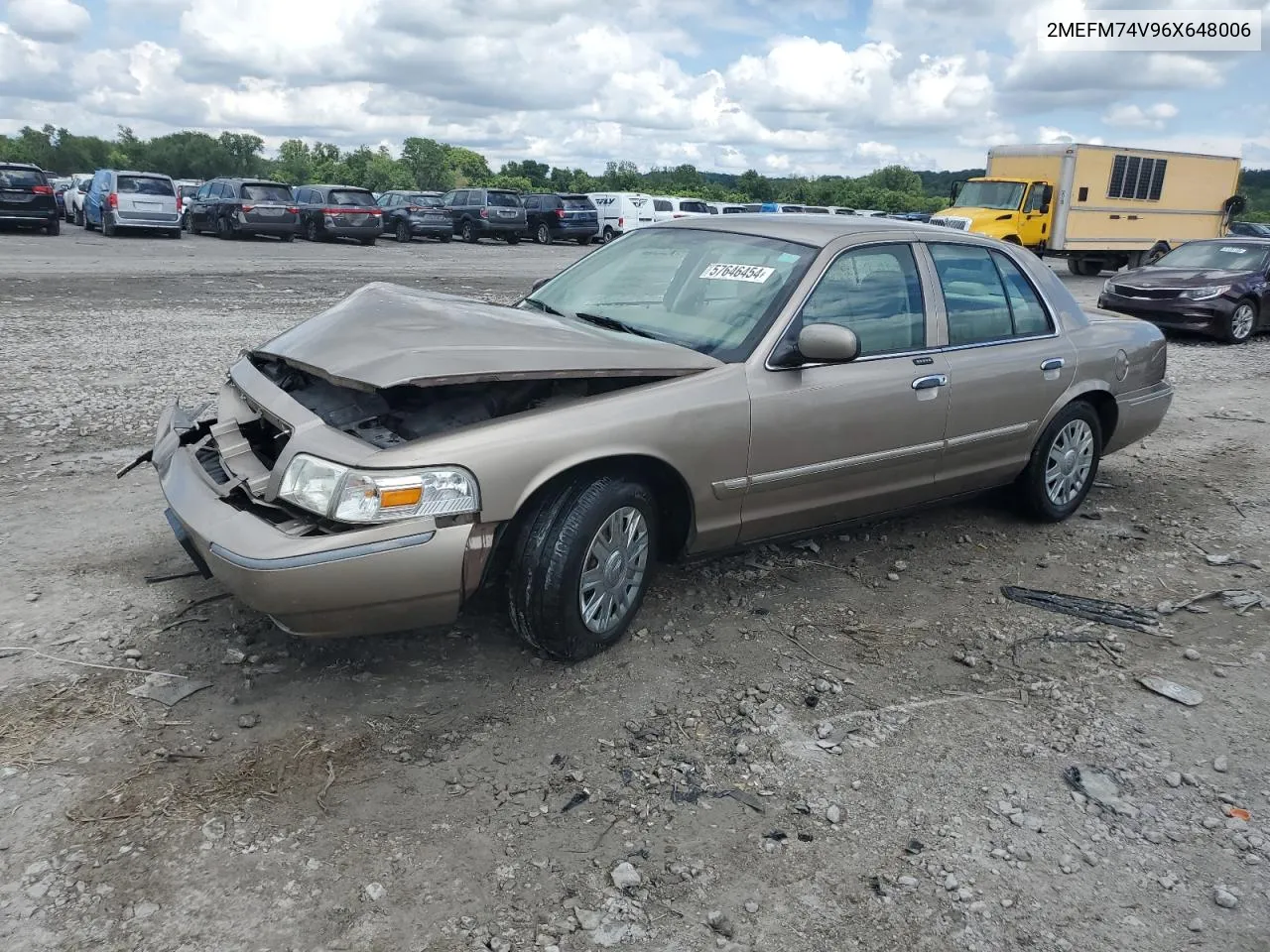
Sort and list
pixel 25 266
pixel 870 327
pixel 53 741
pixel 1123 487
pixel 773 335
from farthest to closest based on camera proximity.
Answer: pixel 25 266 → pixel 1123 487 → pixel 870 327 → pixel 773 335 → pixel 53 741

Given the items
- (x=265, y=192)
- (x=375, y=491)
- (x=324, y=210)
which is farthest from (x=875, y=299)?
(x=265, y=192)

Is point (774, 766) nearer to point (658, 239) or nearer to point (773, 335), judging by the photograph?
point (773, 335)

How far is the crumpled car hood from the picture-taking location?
3330 millimetres

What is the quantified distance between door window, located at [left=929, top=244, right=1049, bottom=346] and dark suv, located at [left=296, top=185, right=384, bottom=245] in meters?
22.8

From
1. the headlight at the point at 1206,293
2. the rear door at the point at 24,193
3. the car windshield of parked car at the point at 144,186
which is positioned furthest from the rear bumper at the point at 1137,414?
the rear door at the point at 24,193

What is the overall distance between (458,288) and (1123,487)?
1110 centimetres

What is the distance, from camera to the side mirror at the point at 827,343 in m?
3.82

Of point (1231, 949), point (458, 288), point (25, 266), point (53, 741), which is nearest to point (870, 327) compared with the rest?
point (1231, 949)

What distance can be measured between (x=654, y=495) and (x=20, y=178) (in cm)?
2416

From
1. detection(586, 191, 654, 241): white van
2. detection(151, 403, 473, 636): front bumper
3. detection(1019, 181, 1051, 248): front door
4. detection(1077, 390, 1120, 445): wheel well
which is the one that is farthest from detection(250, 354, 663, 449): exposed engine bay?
detection(586, 191, 654, 241): white van

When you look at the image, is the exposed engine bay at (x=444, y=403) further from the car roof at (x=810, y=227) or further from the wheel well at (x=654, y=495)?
the car roof at (x=810, y=227)

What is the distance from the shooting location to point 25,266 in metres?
15.3

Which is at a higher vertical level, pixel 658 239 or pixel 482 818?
pixel 658 239

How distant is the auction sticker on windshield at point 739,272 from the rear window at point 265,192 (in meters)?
23.0
